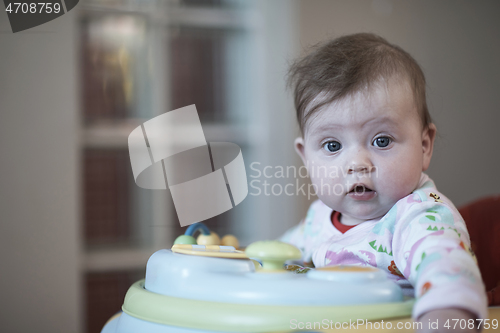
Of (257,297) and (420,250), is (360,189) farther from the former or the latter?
(257,297)

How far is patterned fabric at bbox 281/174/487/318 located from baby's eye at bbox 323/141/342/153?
4.6 inches

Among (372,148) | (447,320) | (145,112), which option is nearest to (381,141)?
(372,148)

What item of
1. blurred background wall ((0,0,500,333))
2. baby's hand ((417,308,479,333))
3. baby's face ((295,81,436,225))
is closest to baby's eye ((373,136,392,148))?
baby's face ((295,81,436,225))

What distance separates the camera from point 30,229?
1.10 meters

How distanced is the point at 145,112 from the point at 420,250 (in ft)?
3.39

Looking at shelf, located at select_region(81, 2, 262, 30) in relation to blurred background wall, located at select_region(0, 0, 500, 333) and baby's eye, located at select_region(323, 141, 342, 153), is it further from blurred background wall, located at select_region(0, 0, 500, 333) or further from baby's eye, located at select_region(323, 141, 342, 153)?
baby's eye, located at select_region(323, 141, 342, 153)

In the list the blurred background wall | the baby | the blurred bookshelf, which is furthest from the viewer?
the blurred bookshelf

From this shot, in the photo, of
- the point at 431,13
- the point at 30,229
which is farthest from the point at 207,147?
the point at 431,13

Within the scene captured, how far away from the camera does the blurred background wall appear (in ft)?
3.61

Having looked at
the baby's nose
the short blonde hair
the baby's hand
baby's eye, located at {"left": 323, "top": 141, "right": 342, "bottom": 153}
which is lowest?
the baby's hand

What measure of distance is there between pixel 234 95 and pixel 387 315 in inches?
44.1

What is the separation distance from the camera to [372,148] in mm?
601

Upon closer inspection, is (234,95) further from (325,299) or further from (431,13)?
(325,299)

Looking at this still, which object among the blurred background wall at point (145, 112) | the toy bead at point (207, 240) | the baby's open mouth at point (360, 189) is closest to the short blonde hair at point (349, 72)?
the baby's open mouth at point (360, 189)
